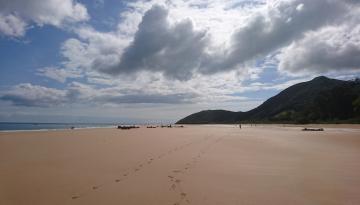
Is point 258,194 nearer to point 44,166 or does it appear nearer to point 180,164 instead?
point 180,164

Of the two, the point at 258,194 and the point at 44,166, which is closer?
the point at 258,194

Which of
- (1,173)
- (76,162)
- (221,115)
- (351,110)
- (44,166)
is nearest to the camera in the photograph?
(1,173)

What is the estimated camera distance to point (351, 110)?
81938 millimetres

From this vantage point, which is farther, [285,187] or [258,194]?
[285,187]

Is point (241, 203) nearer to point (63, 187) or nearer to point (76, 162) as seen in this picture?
point (63, 187)

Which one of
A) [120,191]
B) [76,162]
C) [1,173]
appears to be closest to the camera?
[120,191]

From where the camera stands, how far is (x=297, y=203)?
22.0ft

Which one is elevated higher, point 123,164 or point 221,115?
point 221,115

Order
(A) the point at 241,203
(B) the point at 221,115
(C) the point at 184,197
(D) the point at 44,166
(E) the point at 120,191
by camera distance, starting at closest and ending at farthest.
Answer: (A) the point at 241,203 < (C) the point at 184,197 < (E) the point at 120,191 < (D) the point at 44,166 < (B) the point at 221,115

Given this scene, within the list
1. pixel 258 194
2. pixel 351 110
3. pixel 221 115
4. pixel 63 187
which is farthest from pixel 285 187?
pixel 221 115

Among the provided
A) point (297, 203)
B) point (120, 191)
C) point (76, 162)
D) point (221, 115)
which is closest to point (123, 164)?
point (76, 162)

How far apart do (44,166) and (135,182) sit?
4559mm

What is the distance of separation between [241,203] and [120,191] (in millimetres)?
2853

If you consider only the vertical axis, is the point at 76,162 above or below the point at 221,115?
below
